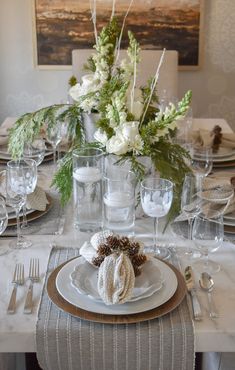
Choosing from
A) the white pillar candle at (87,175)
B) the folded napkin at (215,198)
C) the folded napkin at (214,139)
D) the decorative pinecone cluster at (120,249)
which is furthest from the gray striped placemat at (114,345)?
the folded napkin at (214,139)

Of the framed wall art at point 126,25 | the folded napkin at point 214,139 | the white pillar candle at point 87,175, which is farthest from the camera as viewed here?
the framed wall art at point 126,25

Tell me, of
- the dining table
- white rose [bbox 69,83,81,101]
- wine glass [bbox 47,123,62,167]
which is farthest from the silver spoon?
wine glass [bbox 47,123,62,167]

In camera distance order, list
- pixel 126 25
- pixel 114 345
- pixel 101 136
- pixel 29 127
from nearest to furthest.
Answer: pixel 114 345 < pixel 101 136 < pixel 29 127 < pixel 126 25

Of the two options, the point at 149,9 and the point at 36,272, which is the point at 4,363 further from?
the point at 149,9

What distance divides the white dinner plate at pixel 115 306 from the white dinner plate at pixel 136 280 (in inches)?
0.5

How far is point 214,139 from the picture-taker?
85.5 inches

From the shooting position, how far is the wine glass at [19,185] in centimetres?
146

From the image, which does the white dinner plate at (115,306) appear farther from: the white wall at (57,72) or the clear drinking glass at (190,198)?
the white wall at (57,72)

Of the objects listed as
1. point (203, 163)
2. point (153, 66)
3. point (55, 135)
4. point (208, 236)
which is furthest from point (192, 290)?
point (153, 66)

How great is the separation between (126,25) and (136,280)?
8.18 feet

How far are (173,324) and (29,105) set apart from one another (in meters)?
2.73

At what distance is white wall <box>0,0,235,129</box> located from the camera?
11.1 ft

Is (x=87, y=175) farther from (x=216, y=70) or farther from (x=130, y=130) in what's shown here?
(x=216, y=70)

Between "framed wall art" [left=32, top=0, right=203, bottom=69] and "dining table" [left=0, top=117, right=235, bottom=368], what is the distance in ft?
6.06
